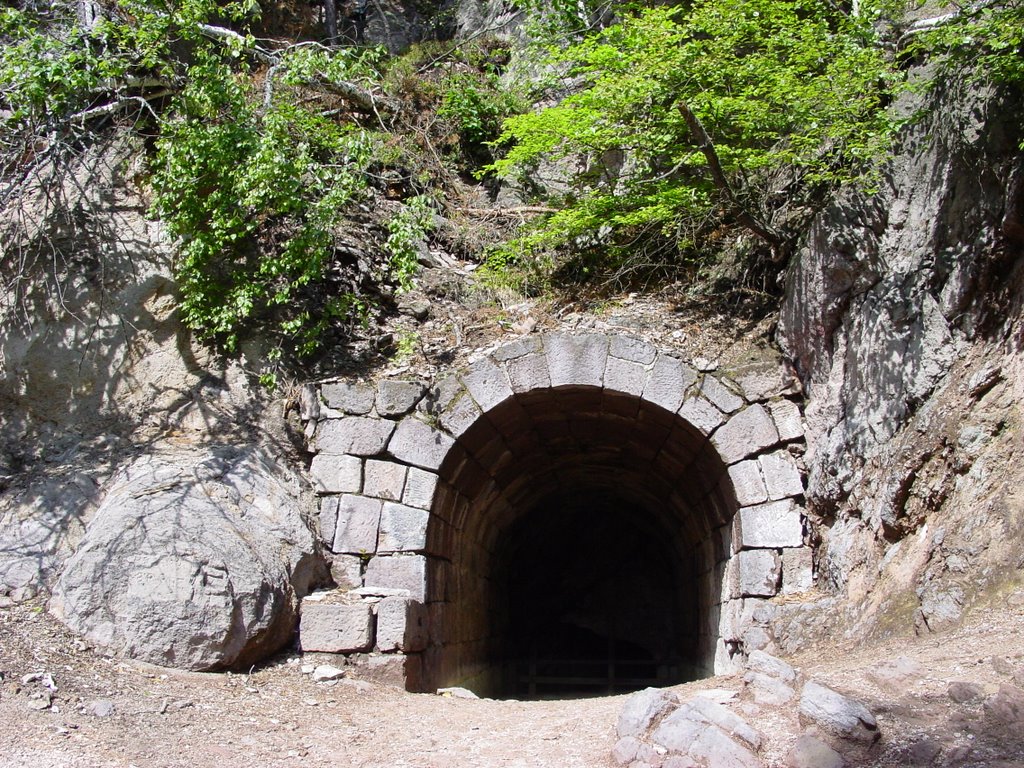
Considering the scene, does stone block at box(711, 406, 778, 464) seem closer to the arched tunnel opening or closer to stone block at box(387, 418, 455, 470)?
the arched tunnel opening

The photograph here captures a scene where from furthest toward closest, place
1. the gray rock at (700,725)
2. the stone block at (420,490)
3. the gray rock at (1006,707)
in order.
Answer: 1. the stone block at (420,490)
2. the gray rock at (700,725)
3. the gray rock at (1006,707)

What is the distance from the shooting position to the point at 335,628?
6164 millimetres

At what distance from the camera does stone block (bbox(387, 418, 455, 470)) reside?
6.84 meters

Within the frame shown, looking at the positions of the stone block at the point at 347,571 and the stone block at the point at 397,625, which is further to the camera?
the stone block at the point at 347,571

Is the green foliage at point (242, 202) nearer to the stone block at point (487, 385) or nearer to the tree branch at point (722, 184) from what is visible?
the stone block at point (487, 385)

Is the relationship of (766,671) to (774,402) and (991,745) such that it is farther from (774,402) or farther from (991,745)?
(774,402)

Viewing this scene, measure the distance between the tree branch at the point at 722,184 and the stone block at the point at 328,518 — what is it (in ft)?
12.6

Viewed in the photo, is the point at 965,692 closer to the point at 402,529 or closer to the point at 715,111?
the point at 402,529

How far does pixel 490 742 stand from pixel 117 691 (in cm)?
207

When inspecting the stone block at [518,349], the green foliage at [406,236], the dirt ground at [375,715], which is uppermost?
the green foliage at [406,236]

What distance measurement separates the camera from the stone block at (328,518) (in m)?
6.68

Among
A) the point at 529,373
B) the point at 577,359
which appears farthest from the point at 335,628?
the point at 577,359

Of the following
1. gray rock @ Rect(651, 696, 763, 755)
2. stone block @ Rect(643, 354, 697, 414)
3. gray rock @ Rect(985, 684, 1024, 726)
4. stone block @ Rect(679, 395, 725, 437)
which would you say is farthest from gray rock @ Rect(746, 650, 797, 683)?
stone block @ Rect(643, 354, 697, 414)

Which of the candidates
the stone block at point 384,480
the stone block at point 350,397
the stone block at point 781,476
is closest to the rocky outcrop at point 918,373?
the stone block at point 781,476
